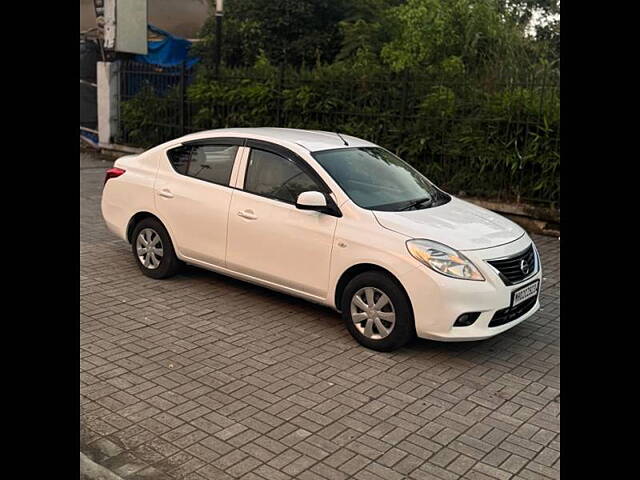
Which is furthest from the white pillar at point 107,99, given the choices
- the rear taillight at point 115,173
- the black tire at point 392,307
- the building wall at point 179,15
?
the black tire at point 392,307

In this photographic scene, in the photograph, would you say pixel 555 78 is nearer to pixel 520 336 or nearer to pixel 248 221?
pixel 520 336

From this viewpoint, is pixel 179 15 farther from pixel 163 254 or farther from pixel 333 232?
pixel 333 232

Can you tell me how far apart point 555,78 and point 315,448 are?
812 cm

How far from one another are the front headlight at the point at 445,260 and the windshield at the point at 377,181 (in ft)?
2.24

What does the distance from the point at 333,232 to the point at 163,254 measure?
213 cm

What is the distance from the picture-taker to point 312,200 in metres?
5.60

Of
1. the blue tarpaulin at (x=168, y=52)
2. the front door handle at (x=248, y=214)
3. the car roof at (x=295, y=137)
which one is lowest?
the front door handle at (x=248, y=214)

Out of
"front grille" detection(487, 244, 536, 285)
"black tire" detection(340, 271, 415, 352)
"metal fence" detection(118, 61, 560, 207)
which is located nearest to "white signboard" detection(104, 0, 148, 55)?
"metal fence" detection(118, 61, 560, 207)

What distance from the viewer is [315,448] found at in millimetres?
3971

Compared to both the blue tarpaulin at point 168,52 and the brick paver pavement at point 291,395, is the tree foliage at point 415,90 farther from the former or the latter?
the brick paver pavement at point 291,395

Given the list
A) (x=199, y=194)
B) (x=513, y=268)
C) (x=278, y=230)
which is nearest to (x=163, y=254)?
(x=199, y=194)

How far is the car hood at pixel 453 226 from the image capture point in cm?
531
